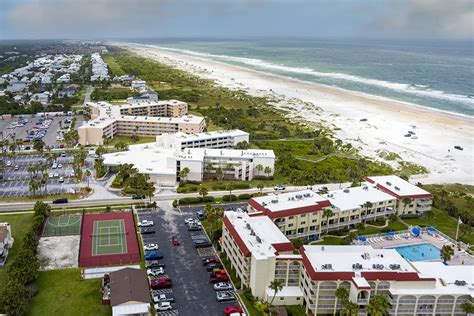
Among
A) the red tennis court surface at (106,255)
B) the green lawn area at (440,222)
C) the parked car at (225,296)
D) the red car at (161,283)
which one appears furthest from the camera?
the green lawn area at (440,222)

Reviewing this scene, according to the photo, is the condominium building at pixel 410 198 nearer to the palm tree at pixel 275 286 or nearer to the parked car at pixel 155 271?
the palm tree at pixel 275 286

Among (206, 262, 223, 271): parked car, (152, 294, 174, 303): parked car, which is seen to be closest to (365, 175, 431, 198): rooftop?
(206, 262, 223, 271): parked car

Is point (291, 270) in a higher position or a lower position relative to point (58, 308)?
higher

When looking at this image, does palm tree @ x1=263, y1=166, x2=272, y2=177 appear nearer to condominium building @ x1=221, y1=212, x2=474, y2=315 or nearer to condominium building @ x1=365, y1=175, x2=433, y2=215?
condominium building @ x1=365, y1=175, x2=433, y2=215

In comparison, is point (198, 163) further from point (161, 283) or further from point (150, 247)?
point (161, 283)

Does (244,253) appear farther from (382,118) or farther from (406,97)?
(406,97)

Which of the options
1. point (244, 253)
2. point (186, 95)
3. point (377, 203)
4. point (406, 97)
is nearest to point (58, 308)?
point (244, 253)

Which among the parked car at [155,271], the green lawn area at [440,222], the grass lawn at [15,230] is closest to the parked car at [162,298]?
the parked car at [155,271]
